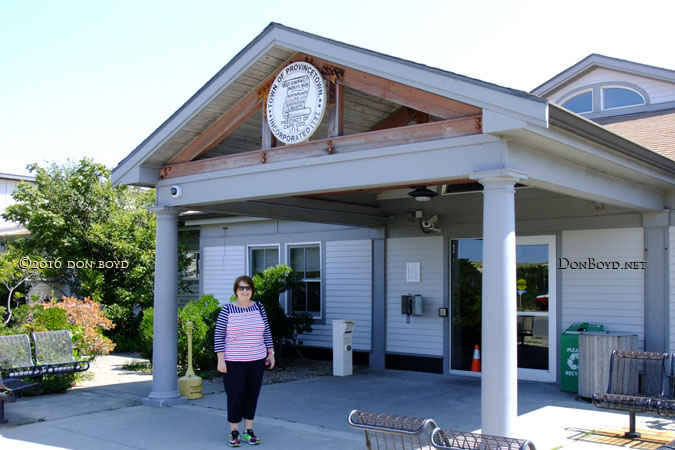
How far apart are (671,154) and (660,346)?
105 inches

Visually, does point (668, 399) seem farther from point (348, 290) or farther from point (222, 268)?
point (222, 268)

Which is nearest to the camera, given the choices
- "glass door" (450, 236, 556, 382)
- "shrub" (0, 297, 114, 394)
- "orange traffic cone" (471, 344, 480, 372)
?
"shrub" (0, 297, 114, 394)

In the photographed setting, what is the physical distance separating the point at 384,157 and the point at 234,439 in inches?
128

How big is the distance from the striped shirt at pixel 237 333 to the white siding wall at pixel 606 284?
533cm

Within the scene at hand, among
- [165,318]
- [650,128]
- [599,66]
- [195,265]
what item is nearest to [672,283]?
[650,128]

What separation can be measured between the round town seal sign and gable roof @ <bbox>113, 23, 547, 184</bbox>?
0.22 meters

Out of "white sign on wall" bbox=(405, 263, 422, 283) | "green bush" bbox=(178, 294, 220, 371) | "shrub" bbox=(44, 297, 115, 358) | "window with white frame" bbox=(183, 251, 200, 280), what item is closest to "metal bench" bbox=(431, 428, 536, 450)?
"white sign on wall" bbox=(405, 263, 422, 283)

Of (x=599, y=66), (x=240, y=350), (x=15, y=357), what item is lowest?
(x=15, y=357)

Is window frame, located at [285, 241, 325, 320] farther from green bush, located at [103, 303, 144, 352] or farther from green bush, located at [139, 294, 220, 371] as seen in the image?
green bush, located at [103, 303, 144, 352]

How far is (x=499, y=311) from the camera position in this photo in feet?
18.9

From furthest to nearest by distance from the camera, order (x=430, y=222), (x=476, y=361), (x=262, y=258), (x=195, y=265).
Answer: (x=195, y=265) → (x=262, y=258) → (x=430, y=222) → (x=476, y=361)

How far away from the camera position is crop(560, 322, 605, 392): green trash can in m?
9.23

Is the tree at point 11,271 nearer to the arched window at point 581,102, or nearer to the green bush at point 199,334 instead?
the green bush at point 199,334

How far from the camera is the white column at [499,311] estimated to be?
225 inches
